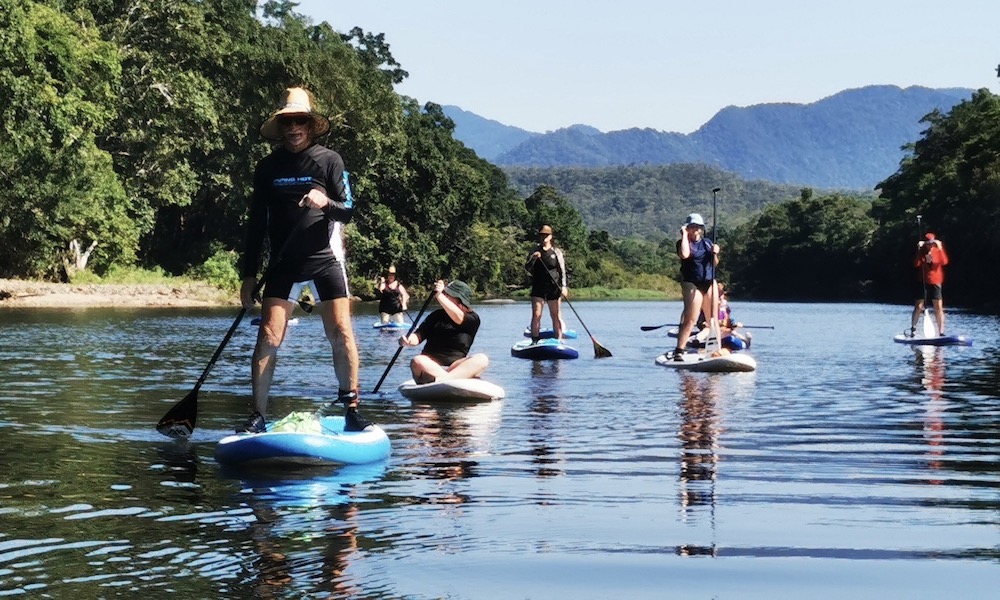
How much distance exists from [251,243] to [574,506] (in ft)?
10.8

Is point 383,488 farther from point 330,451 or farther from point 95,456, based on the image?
point 95,456

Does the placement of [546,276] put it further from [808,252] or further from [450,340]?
[808,252]

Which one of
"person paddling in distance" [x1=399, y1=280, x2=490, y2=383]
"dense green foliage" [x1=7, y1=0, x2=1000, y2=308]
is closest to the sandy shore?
"dense green foliage" [x1=7, y1=0, x2=1000, y2=308]

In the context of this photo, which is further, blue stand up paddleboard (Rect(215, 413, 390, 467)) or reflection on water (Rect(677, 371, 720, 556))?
blue stand up paddleboard (Rect(215, 413, 390, 467))

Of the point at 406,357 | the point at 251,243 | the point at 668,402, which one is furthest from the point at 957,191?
the point at 251,243

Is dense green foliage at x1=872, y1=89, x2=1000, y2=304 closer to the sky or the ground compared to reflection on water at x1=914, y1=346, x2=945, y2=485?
closer to the sky

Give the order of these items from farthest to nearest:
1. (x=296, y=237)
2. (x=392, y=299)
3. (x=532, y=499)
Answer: (x=392, y=299) → (x=296, y=237) → (x=532, y=499)

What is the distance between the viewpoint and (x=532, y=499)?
7953 mm

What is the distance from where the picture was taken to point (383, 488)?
27.6ft

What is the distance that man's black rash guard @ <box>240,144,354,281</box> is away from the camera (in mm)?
9594

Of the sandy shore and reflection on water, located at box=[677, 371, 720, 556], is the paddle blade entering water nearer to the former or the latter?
reflection on water, located at box=[677, 371, 720, 556]

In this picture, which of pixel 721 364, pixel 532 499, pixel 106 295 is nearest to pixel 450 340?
pixel 721 364

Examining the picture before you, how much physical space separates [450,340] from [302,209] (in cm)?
533

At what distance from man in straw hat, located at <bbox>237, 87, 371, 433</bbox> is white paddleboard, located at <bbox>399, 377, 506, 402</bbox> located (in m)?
4.36
